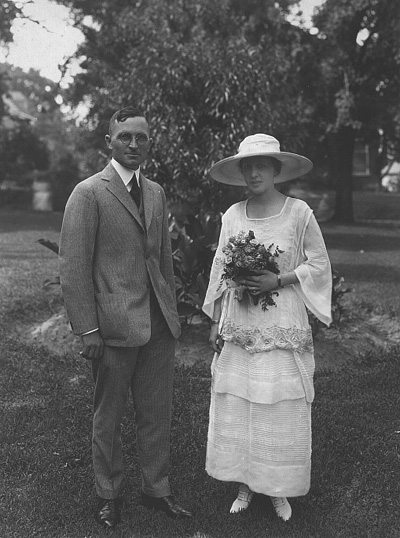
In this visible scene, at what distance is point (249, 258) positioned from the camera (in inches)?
148

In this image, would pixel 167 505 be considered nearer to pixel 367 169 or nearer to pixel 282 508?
pixel 282 508

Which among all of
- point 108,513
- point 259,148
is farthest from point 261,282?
point 108,513

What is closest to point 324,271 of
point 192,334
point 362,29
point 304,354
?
point 304,354

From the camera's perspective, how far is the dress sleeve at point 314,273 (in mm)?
3875

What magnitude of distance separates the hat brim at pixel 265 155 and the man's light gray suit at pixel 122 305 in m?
0.42

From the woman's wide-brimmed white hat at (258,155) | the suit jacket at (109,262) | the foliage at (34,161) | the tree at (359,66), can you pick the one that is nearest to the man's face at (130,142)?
the suit jacket at (109,262)

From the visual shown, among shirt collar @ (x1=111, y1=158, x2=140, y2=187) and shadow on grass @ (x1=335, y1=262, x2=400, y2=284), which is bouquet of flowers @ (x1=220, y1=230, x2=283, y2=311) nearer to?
shirt collar @ (x1=111, y1=158, x2=140, y2=187)

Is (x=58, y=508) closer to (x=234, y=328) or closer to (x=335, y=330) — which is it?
(x=234, y=328)

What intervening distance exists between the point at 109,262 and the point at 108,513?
132 cm

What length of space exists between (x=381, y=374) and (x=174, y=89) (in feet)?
21.6

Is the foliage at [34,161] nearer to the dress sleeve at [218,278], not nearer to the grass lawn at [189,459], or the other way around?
the grass lawn at [189,459]

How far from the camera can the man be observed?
3662 millimetres

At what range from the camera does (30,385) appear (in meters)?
6.38

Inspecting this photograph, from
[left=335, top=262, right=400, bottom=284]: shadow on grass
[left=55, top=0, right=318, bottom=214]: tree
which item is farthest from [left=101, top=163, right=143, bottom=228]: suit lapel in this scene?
[left=335, top=262, right=400, bottom=284]: shadow on grass
